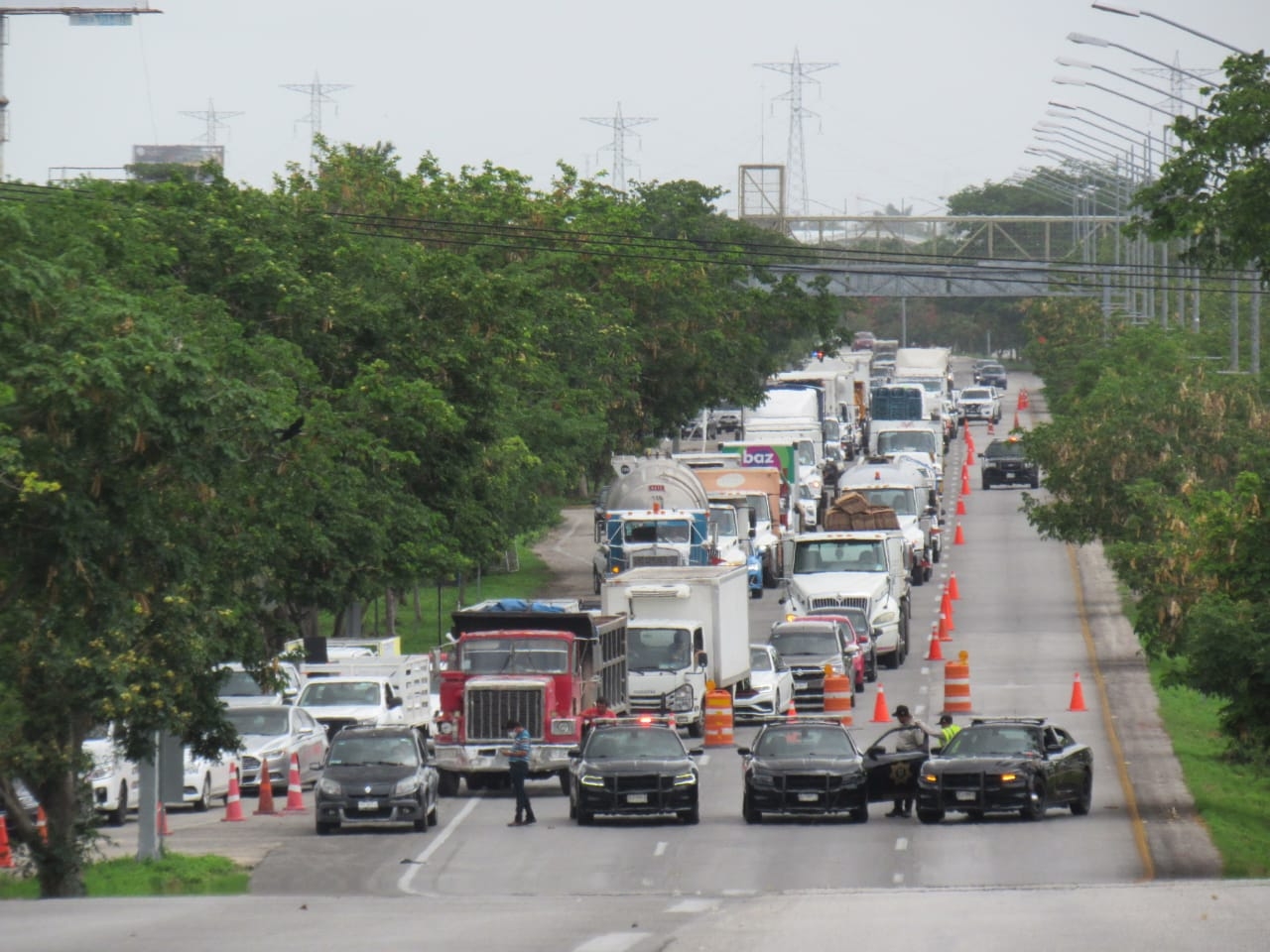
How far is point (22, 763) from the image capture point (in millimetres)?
23266

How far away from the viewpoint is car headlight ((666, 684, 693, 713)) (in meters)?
41.0

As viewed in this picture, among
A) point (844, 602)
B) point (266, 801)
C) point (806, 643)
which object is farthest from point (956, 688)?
point (266, 801)

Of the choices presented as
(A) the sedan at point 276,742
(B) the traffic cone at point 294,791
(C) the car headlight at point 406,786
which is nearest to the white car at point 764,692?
(A) the sedan at point 276,742

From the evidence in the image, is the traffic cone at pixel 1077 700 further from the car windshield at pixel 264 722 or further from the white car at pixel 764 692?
the car windshield at pixel 264 722

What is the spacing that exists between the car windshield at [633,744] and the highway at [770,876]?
97 centimetres

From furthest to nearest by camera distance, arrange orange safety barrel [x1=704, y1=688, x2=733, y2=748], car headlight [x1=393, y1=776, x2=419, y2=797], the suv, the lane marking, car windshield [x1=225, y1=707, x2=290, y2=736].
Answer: the suv, orange safety barrel [x1=704, y1=688, x2=733, y2=748], car windshield [x1=225, y1=707, x2=290, y2=736], car headlight [x1=393, y1=776, x2=419, y2=797], the lane marking

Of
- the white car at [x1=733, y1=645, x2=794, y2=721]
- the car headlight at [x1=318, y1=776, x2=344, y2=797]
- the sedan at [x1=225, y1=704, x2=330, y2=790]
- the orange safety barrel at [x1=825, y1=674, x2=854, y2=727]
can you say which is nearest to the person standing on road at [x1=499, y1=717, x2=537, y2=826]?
the car headlight at [x1=318, y1=776, x2=344, y2=797]

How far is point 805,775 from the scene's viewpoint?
30.6m

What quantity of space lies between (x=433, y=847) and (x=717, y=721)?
11787 millimetres

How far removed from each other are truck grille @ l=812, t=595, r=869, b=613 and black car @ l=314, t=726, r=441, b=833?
67.4ft

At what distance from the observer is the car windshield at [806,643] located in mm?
45312

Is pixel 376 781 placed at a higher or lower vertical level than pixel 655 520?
lower

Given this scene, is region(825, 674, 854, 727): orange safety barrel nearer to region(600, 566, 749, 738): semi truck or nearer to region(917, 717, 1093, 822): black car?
region(600, 566, 749, 738): semi truck

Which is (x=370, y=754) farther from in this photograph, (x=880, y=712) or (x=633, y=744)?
(x=880, y=712)
